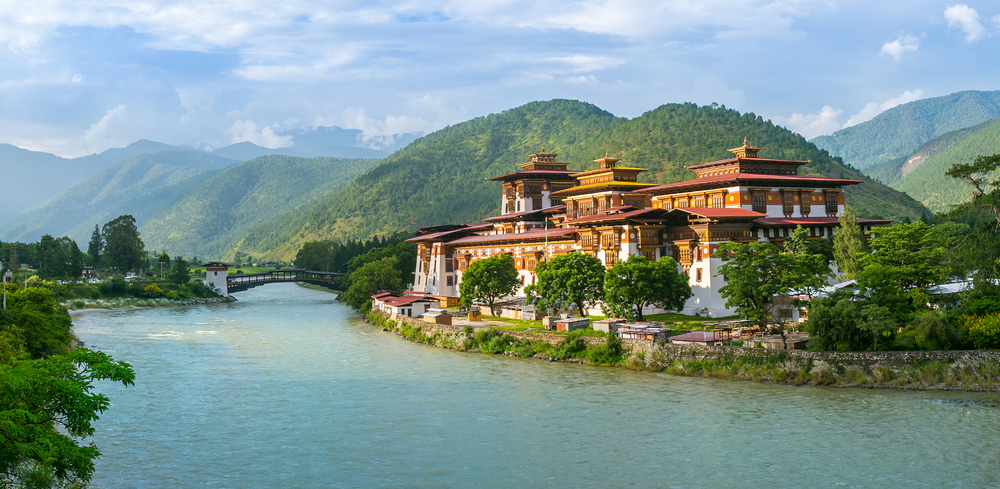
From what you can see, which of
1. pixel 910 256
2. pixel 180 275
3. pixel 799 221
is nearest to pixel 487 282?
pixel 799 221

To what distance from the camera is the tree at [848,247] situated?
57.2m

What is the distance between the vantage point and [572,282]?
58.5 meters

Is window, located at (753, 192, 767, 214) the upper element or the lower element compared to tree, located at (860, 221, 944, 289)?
upper

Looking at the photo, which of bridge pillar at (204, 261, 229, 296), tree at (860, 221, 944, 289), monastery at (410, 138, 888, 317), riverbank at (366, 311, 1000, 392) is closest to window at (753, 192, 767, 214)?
monastery at (410, 138, 888, 317)

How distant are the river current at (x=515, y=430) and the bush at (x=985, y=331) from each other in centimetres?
447

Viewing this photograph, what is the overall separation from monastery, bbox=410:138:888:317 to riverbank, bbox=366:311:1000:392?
1341 cm

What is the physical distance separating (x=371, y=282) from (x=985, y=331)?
65.1 meters

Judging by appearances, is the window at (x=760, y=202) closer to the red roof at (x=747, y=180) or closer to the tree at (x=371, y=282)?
the red roof at (x=747, y=180)

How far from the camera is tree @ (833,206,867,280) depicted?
57188 millimetres

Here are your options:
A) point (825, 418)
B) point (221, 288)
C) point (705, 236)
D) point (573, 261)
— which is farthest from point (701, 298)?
point (221, 288)

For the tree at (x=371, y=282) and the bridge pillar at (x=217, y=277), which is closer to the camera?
the tree at (x=371, y=282)

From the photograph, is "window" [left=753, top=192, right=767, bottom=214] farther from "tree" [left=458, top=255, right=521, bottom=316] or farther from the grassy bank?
the grassy bank

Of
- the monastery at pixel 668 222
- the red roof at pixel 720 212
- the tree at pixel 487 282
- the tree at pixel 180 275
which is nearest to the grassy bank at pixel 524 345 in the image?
the tree at pixel 487 282

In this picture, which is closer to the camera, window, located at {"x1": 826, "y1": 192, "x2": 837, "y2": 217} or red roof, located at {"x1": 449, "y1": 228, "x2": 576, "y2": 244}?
red roof, located at {"x1": 449, "y1": 228, "x2": 576, "y2": 244}
